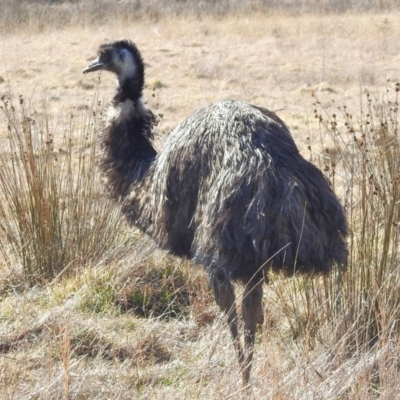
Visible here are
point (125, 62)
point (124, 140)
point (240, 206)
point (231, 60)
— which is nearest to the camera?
point (240, 206)

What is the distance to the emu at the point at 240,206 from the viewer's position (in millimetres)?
3840

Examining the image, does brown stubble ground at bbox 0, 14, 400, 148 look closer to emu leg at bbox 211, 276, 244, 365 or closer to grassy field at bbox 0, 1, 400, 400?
grassy field at bbox 0, 1, 400, 400

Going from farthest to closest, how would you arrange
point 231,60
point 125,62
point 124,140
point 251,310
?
point 231,60
point 125,62
point 124,140
point 251,310

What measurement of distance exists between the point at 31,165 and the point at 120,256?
30.5 inches

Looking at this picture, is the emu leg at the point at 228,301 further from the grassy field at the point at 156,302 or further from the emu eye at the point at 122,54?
the emu eye at the point at 122,54

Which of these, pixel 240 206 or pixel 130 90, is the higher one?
pixel 130 90

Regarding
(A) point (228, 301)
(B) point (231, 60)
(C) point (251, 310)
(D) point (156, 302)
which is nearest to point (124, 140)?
(D) point (156, 302)

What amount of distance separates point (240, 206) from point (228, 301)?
558 millimetres

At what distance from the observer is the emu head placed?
5.04m

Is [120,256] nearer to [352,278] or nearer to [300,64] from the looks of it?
[352,278]

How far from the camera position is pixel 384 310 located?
3586 mm

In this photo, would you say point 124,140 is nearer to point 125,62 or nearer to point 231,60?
point 125,62

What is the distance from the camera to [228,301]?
13.9 feet

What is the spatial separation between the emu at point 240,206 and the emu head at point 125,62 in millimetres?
566
